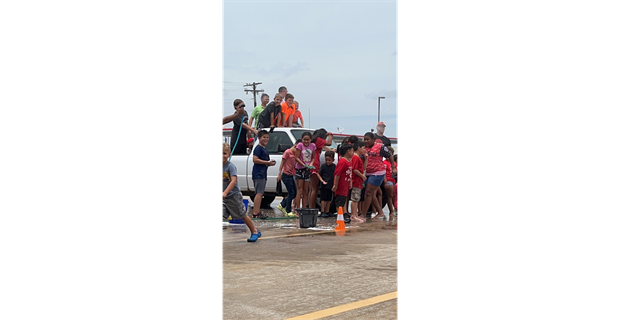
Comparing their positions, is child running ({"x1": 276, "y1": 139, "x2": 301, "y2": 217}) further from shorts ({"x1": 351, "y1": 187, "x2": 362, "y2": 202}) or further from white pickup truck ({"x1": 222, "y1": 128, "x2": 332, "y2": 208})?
shorts ({"x1": 351, "y1": 187, "x2": 362, "y2": 202})

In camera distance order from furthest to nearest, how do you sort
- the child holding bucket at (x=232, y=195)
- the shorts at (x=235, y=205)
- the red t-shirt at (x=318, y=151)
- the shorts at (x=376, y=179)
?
the red t-shirt at (x=318, y=151) < the shorts at (x=376, y=179) < the shorts at (x=235, y=205) < the child holding bucket at (x=232, y=195)

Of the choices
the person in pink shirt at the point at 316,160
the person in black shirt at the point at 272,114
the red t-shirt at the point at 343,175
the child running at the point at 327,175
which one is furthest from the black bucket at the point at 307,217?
the person in black shirt at the point at 272,114

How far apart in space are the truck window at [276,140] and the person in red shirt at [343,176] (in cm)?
206

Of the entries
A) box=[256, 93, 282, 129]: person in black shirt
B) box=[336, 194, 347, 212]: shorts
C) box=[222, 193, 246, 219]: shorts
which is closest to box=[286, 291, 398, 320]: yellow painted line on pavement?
box=[222, 193, 246, 219]: shorts

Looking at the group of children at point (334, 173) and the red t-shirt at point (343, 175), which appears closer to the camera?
the red t-shirt at point (343, 175)

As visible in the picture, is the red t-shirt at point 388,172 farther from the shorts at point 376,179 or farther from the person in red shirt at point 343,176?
the person in red shirt at point 343,176

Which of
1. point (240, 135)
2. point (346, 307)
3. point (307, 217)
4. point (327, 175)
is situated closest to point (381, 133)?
point (327, 175)

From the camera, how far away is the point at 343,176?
32.6ft

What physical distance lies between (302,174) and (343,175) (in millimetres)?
1020

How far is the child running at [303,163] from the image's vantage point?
10.5 metres

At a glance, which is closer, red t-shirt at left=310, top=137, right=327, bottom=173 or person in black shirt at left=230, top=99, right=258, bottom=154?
red t-shirt at left=310, top=137, right=327, bottom=173

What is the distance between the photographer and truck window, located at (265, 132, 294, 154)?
11.8m
